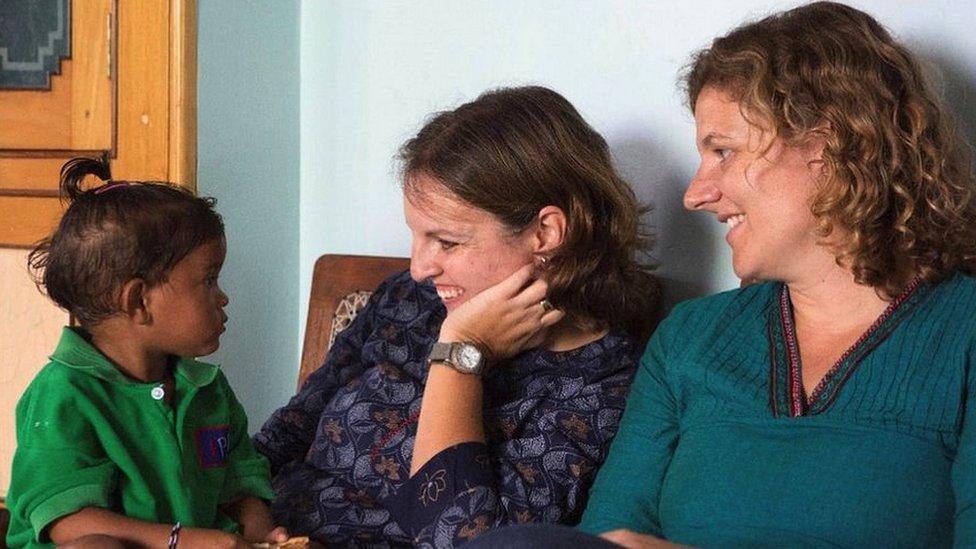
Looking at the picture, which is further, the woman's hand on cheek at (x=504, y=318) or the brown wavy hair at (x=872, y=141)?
the woman's hand on cheek at (x=504, y=318)

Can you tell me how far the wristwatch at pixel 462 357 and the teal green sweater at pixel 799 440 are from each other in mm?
259

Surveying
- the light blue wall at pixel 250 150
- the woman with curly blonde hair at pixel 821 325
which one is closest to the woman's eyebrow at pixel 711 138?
the woman with curly blonde hair at pixel 821 325

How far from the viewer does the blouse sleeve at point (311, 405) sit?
2.23 m

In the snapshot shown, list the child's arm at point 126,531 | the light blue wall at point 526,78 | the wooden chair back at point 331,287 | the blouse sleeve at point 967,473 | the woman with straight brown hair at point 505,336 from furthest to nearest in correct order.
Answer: the wooden chair back at point 331,287 → the light blue wall at point 526,78 → the woman with straight brown hair at point 505,336 → the child's arm at point 126,531 → the blouse sleeve at point 967,473

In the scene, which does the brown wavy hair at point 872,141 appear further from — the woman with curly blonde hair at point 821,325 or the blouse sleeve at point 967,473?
the blouse sleeve at point 967,473

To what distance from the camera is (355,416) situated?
207 cm

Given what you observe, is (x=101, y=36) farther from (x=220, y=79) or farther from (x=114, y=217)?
(x=114, y=217)

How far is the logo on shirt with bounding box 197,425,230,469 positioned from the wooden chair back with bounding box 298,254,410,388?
454 mm

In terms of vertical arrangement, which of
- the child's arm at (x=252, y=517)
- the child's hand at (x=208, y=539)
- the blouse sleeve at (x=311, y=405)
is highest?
the blouse sleeve at (x=311, y=405)

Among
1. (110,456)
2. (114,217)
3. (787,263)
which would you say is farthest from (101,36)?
(787,263)

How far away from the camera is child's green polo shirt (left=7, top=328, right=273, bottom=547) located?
1763 mm

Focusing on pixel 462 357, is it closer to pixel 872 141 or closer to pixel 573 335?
pixel 573 335

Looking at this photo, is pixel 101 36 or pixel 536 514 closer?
pixel 536 514

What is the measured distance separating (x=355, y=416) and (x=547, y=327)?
0.36 metres
